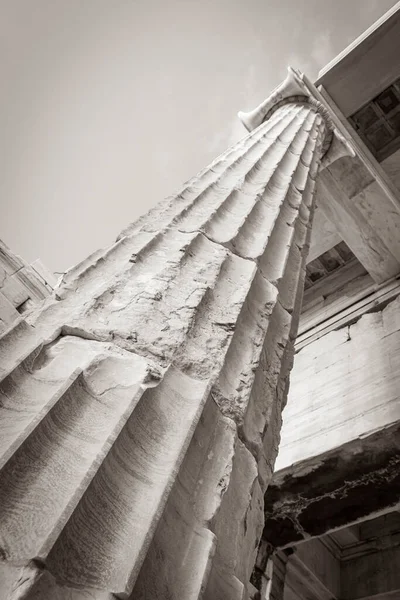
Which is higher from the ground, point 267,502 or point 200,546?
point 200,546

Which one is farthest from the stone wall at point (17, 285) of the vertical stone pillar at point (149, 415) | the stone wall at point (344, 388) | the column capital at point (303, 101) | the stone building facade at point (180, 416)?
the column capital at point (303, 101)

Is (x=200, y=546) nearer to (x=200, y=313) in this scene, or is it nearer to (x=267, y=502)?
(x=200, y=313)

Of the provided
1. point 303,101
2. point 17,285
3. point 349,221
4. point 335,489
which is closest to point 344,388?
point 335,489

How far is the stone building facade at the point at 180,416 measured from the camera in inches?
36.3

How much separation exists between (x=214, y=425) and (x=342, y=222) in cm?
632

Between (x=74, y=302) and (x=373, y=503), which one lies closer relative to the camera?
(x=74, y=302)

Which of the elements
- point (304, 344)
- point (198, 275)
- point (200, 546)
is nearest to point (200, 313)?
point (198, 275)

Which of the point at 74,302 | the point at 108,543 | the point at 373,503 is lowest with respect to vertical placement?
the point at 373,503

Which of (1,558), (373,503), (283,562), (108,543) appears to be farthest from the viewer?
(283,562)

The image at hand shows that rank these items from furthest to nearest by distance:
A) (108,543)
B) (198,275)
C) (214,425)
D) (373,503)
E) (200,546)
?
(373,503), (198,275), (214,425), (200,546), (108,543)

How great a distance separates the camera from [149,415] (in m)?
1.22

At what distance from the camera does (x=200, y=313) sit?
5.57ft

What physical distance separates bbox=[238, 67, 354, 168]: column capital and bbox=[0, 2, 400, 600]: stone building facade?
204 centimetres

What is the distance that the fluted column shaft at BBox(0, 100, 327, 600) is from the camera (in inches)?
35.4
